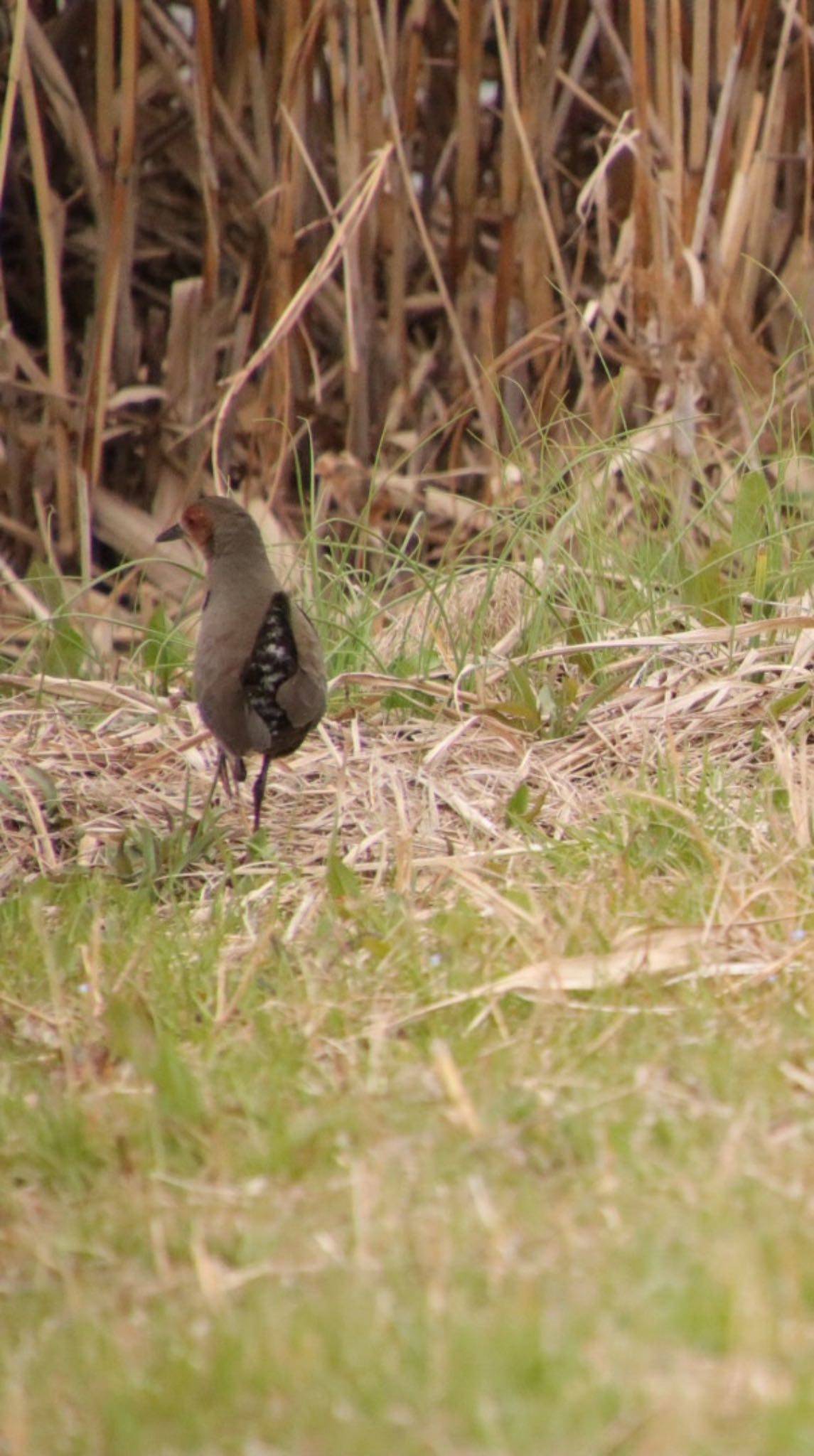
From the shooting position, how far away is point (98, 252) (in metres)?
4.97

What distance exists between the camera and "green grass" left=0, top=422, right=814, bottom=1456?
144cm

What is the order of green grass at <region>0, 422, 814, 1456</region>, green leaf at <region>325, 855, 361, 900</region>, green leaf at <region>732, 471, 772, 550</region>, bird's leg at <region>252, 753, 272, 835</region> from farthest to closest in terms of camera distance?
green leaf at <region>732, 471, 772, 550</region> → bird's leg at <region>252, 753, 272, 835</region> → green leaf at <region>325, 855, 361, 900</region> → green grass at <region>0, 422, 814, 1456</region>

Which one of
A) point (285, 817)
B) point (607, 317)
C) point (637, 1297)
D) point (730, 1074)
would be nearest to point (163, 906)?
point (285, 817)

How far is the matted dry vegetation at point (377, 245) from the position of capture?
4426 mm

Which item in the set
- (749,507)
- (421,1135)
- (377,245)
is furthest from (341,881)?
(377,245)

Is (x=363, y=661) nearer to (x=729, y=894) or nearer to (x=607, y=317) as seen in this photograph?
(x=607, y=317)

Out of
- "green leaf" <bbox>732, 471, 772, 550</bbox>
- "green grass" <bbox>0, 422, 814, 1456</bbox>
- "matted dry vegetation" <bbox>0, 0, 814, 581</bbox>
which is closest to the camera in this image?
"green grass" <bbox>0, 422, 814, 1456</bbox>

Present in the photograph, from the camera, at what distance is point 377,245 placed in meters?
5.16

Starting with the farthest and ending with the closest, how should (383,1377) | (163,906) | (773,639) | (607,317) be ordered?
(607,317)
(773,639)
(163,906)
(383,1377)

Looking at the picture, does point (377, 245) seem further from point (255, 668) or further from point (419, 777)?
point (255, 668)

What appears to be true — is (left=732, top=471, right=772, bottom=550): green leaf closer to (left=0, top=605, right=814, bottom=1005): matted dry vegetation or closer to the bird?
(left=0, top=605, right=814, bottom=1005): matted dry vegetation

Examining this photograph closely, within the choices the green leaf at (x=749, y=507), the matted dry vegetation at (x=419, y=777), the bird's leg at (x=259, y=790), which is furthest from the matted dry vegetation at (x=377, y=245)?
the bird's leg at (x=259, y=790)

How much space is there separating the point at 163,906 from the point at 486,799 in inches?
23.7

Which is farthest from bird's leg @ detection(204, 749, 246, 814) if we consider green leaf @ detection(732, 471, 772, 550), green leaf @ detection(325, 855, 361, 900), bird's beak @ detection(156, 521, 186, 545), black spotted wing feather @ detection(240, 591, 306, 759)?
green leaf @ detection(732, 471, 772, 550)
